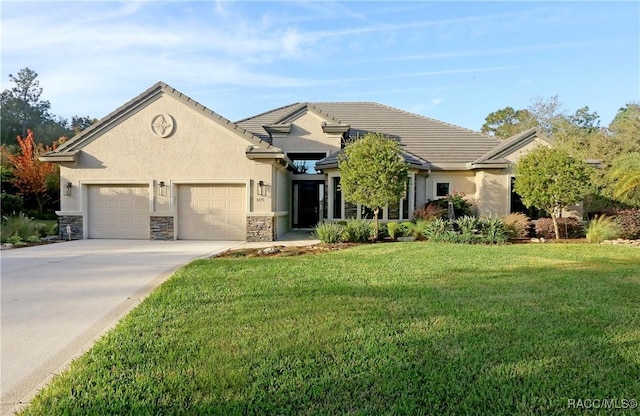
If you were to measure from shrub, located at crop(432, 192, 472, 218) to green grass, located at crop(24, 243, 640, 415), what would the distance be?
9604 mm

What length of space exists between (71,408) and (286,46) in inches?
604

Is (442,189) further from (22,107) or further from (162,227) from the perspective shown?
(22,107)

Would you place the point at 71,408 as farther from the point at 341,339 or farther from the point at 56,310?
the point at 56,310

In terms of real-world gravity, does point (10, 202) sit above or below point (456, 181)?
below

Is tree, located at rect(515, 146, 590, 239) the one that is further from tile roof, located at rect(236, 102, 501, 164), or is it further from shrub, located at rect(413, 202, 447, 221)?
tile roof, located at rect(236, 102, 501, 164)

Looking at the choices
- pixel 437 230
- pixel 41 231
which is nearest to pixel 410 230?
pixel 437 230

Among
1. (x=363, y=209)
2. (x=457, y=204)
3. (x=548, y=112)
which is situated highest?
(x=548, y=112)

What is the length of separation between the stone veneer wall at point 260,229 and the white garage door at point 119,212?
427 centimetres

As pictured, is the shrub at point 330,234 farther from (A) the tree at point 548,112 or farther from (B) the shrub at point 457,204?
(A) the tree at point 548,112

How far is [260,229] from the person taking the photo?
13.8 metres

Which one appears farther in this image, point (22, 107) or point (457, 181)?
point (22, 107)

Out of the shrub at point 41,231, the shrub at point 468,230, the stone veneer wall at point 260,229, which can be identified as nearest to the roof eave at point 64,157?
the shrub at point 41,231

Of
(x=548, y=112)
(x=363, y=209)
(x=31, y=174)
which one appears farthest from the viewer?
(x=548, y=112)

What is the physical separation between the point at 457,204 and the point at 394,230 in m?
4.45
